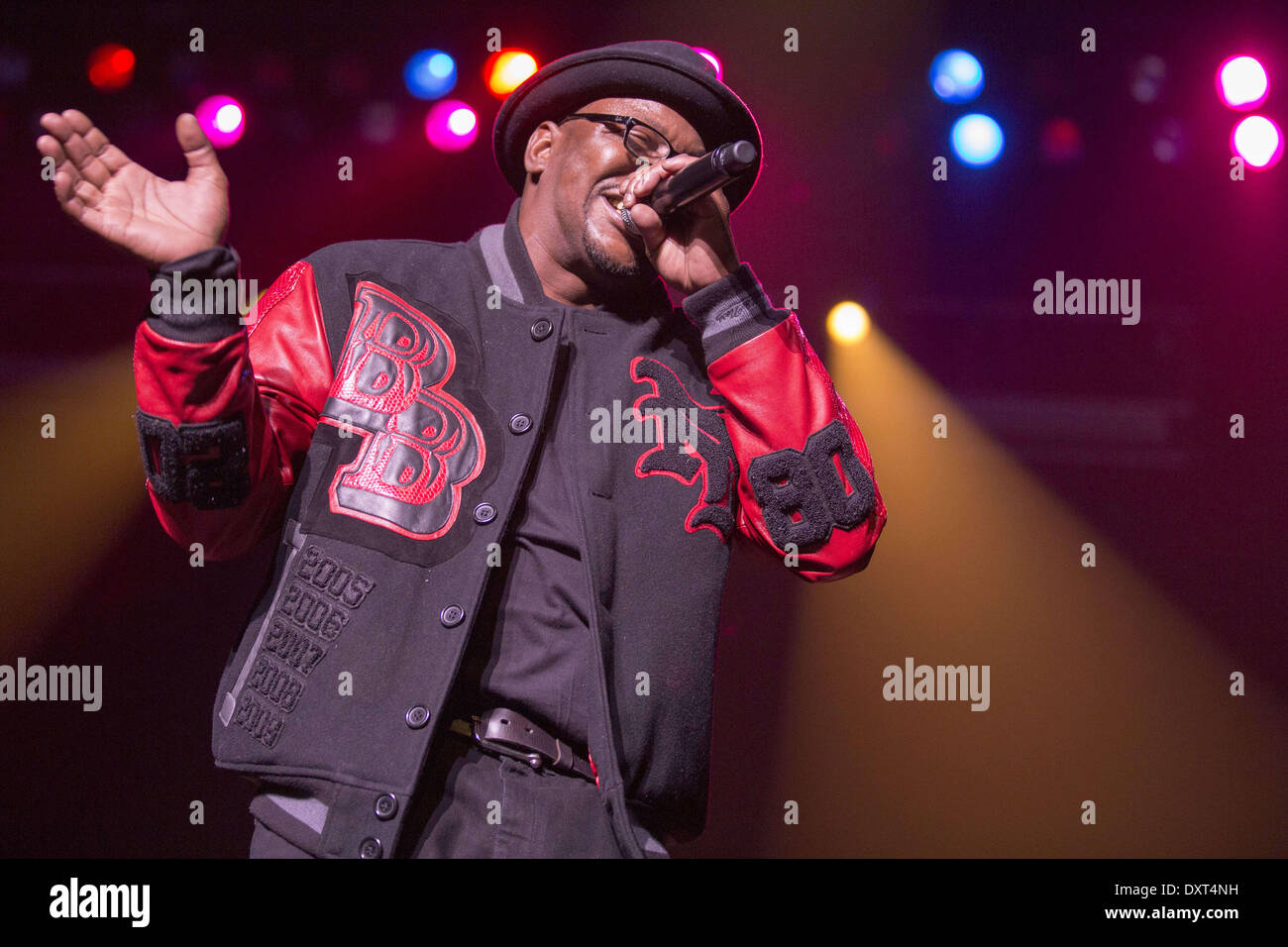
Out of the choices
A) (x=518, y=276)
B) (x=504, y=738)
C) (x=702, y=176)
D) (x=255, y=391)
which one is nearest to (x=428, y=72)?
(x=518, y=276)

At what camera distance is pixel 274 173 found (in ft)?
8.21

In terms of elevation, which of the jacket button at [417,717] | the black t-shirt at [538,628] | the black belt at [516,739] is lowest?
the black belt at [516,739]

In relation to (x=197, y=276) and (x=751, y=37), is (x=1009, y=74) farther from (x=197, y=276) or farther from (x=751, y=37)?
(x=197, y=276)

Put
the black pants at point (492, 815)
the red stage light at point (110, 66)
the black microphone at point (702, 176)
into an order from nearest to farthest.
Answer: the black pants at point (492, 815) < the black microphone at point (702, 176) < the red stage light at point (110, 66)

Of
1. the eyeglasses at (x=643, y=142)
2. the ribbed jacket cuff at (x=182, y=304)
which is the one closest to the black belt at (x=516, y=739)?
the ribbed jacket cuff at (x=182, y=304)

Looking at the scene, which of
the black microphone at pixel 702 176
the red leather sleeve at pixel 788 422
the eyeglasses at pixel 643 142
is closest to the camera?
the black microphone at pixel 702 176

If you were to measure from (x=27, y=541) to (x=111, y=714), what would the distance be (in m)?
0.46

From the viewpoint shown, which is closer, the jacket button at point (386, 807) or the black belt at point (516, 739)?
the jacket button at point (386, 807)

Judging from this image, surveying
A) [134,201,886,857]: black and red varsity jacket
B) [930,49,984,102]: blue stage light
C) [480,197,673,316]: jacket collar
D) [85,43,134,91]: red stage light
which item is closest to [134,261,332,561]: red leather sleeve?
[134,201,886,857]: black and red varsity jacket

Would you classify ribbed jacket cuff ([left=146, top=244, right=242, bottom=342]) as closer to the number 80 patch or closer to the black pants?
the black pants

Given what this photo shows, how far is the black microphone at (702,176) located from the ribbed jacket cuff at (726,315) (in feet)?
0.46

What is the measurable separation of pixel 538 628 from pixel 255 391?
18.8 inches

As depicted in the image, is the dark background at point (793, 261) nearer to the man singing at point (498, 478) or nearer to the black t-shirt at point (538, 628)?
the man singing at point (498, 478)

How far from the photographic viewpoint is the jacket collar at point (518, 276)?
1580mm
